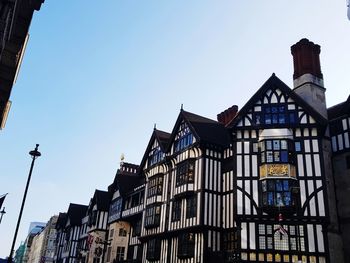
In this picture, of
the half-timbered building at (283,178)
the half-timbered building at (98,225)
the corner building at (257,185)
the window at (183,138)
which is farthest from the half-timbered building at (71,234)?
the half-timbered building at (283,178)

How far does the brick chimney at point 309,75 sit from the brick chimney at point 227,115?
7.98 metres

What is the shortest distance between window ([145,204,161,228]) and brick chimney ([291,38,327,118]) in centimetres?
1652

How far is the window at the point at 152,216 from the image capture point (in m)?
34.7

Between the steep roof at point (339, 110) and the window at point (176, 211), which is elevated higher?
the steep roof at point (339, 110)

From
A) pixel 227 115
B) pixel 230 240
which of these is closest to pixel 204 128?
pixel 227 115

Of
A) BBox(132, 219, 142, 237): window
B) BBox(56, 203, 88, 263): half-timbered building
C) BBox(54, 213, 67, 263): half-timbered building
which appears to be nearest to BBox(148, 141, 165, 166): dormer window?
BBox(132, 219, 142, 237): window

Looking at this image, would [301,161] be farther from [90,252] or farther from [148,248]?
[90,252]

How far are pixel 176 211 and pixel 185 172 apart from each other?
350cm

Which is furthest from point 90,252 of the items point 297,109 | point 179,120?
point 297,109

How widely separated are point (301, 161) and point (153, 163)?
1662 cm

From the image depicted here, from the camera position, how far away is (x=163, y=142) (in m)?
39.0

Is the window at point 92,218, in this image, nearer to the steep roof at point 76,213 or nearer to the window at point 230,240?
the steep roof at point 76,213

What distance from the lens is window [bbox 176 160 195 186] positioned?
104 ft

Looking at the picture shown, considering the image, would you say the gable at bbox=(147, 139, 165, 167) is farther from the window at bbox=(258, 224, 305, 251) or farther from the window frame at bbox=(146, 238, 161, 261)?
the window at bbox=(258, 224, 305, 251)
